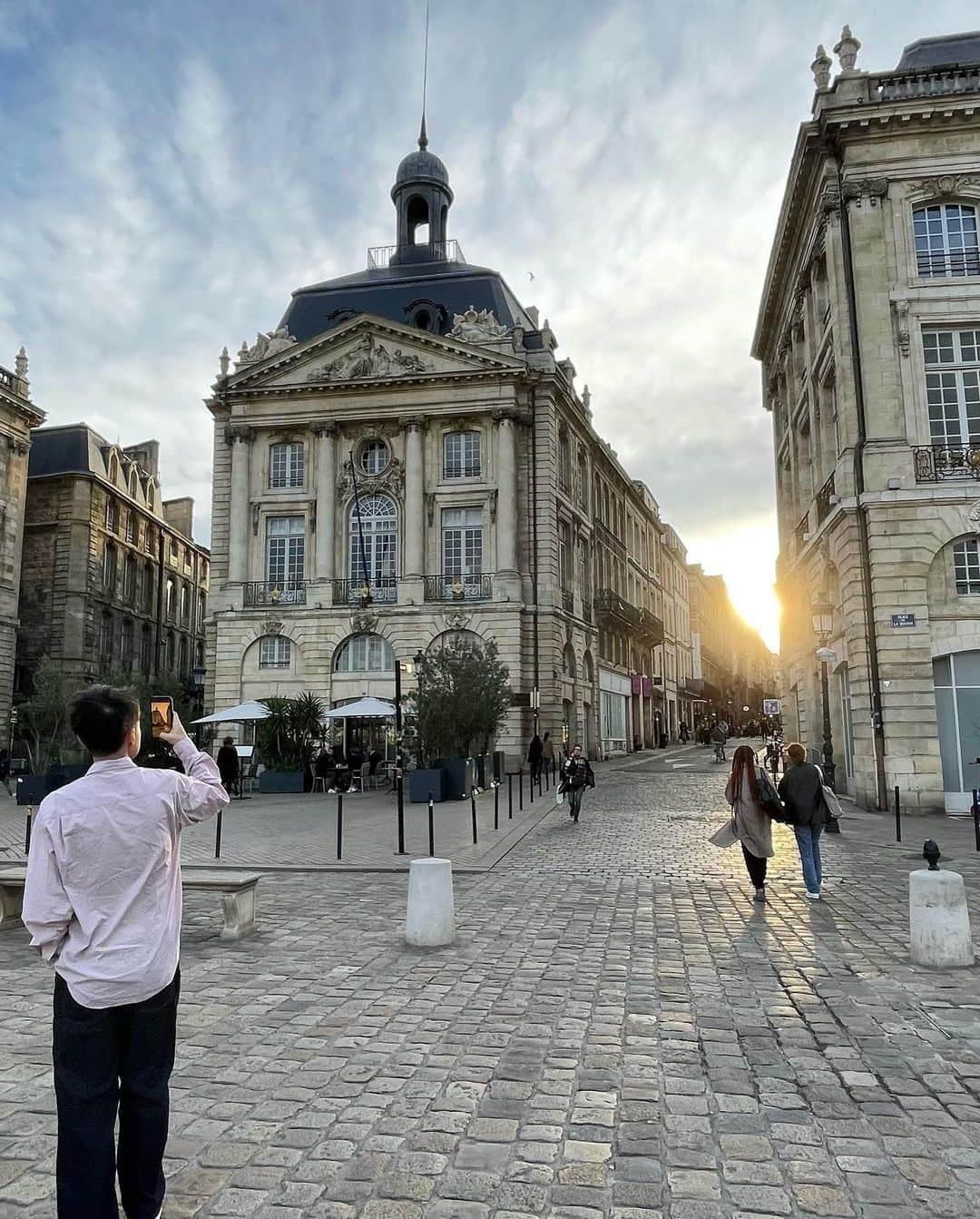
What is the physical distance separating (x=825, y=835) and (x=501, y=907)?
7845 millimetres

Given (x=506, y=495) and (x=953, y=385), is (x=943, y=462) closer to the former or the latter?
(x=953, y=385)

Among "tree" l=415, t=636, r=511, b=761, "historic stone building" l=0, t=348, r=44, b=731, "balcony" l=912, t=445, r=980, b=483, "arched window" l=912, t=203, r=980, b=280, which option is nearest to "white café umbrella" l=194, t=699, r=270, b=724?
"tree" l=415, t=636, r=511, b=761

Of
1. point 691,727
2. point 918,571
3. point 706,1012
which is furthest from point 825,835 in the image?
point 691,727

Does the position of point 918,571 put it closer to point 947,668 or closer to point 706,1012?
point 947,668

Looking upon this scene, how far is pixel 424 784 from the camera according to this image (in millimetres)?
21453

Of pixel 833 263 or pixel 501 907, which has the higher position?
pixel 833 263

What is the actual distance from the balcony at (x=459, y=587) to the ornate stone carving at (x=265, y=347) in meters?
11.4

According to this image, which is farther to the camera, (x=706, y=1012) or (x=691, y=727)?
(x=691, y=727)

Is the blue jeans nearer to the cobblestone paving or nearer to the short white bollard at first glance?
the cobblestone paving

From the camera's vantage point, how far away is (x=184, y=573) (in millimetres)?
56281

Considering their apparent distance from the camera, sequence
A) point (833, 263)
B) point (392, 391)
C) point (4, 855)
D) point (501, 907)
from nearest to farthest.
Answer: point (501, 907), point (4, 855), point (833, 263), point (392, 391)

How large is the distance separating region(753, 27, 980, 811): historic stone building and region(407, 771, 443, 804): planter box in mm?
9249

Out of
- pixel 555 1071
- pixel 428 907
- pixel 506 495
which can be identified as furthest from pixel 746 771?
pixel 506 495

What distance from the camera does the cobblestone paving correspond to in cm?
342
